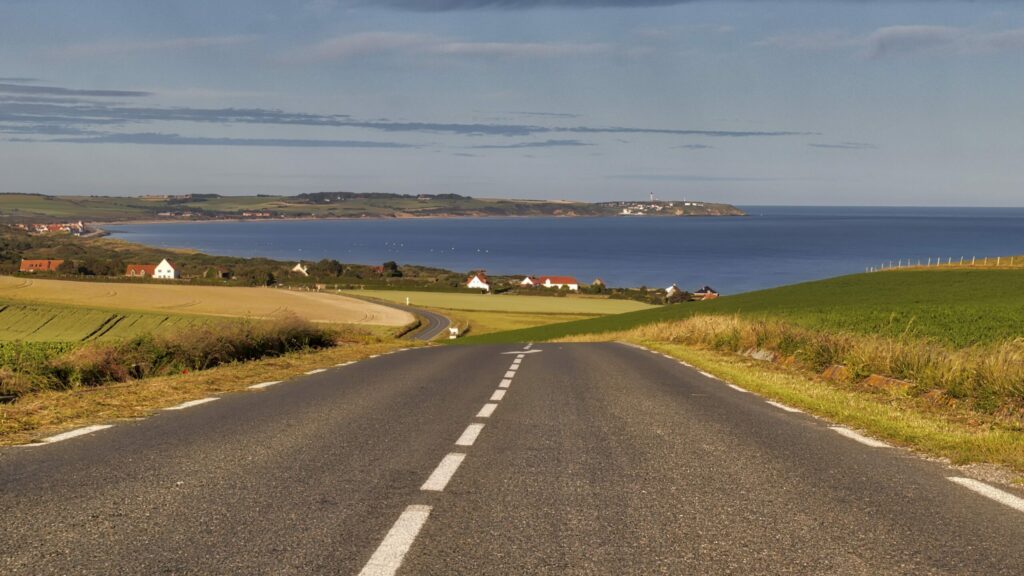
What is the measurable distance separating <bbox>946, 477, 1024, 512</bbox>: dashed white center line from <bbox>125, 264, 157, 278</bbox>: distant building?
13287 centimetres

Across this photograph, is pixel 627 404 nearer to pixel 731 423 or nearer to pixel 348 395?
pixel 731 423

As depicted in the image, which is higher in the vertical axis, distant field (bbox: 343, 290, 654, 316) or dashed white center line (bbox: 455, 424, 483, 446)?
dashed white center line (bbox: 455, 424, 483, 446)

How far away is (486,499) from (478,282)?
136 metres

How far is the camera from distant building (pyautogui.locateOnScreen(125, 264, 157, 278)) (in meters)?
130

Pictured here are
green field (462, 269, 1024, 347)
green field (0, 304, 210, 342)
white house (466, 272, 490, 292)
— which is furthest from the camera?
white house (466, 272, 490, 292)

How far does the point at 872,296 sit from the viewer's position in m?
52.8

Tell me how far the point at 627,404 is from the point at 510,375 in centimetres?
507

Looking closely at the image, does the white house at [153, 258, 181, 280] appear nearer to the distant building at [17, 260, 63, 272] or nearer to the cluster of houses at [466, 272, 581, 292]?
the distant building at [17, 260, 63, 272]

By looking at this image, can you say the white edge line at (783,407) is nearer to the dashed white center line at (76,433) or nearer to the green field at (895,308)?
the dashed white center line at (76,433)

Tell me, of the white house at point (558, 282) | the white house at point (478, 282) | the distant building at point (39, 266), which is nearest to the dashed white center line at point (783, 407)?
the white house at point (478, 282)

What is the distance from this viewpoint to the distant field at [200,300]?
83.8 m

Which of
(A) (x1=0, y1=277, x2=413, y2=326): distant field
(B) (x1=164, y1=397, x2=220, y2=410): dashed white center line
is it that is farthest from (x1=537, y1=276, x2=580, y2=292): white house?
(B) (x1=164, y1=397, x2=220, y2=410): dashed white center line

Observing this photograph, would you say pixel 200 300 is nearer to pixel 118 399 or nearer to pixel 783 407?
pixel 118 399

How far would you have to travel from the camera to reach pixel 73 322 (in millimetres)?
68125
